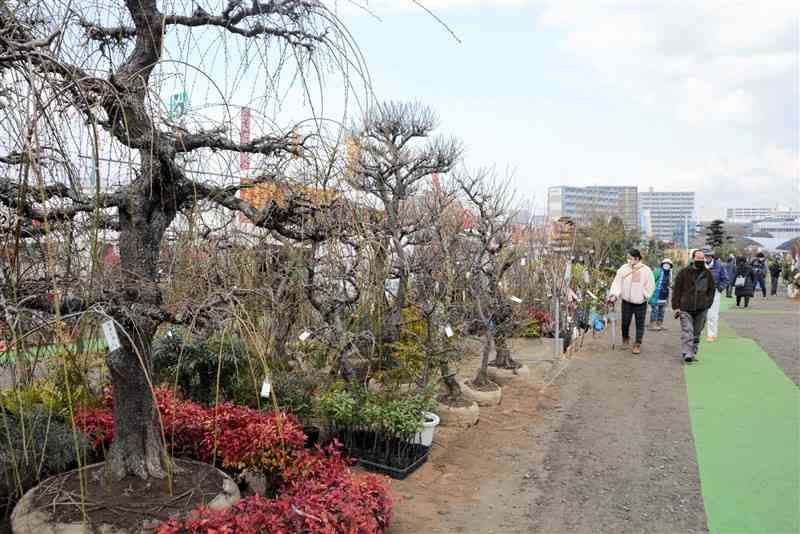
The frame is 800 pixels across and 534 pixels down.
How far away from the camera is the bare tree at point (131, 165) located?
1.64m

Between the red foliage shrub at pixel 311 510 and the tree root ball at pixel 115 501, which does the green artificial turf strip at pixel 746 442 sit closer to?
the red foliage shrub at pixel 311 510

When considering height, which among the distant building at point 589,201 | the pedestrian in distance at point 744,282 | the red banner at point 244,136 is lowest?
the pedestrian in distance at point 744,282

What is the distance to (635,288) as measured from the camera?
25.8 ft

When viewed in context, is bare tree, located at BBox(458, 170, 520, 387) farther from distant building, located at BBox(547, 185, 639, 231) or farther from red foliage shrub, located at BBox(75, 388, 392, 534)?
distant building, located at BBox(547, 185, 639, 231)

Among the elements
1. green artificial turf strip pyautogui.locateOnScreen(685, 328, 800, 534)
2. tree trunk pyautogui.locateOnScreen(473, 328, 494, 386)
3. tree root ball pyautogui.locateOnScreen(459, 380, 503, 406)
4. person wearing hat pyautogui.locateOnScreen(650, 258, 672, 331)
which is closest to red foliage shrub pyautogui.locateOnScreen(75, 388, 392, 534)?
green artificial turf strip pyautogui.locateOnScreen(685, 328, 800, 534)

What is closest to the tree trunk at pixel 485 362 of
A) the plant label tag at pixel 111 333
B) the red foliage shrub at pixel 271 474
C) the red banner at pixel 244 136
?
the red foliage shrub at pixel 271 474

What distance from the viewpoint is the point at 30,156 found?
1224 millimetres

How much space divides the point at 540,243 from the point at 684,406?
21.0ft

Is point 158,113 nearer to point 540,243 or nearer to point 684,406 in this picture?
point 684,406

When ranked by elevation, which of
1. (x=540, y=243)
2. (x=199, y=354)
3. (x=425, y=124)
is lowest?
(x=199, y=354)

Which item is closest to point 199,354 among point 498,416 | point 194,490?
point 194,490

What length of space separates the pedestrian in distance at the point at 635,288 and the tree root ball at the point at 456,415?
146 inches

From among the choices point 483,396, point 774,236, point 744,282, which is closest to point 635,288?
point 483,396

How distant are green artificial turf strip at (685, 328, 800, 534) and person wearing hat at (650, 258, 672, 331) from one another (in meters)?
2.37
